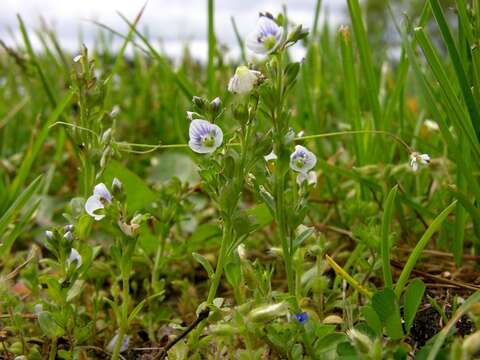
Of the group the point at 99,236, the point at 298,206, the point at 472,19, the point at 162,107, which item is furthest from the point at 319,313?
the point at 162,107

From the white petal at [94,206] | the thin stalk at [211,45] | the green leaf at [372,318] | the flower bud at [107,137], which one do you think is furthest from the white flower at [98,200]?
the thin stalk at [211,45]

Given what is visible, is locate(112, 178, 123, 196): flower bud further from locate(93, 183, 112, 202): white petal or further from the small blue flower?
the small blue flower

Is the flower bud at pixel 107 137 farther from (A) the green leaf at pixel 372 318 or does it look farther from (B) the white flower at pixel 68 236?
(A) the green leaf at pixel 372 318

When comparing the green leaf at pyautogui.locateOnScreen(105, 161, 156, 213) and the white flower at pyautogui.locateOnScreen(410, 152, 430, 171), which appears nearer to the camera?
the white flower at pyautogui.locateOnScreen(410, 152, 430, 171)

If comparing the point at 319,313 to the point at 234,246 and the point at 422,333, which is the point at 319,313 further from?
the point at 234,246

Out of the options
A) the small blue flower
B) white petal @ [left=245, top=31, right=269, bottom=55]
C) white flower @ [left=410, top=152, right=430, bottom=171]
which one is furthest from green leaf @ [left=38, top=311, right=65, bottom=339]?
white flower @ [left=410, top=152, right=430, bottom=171]
